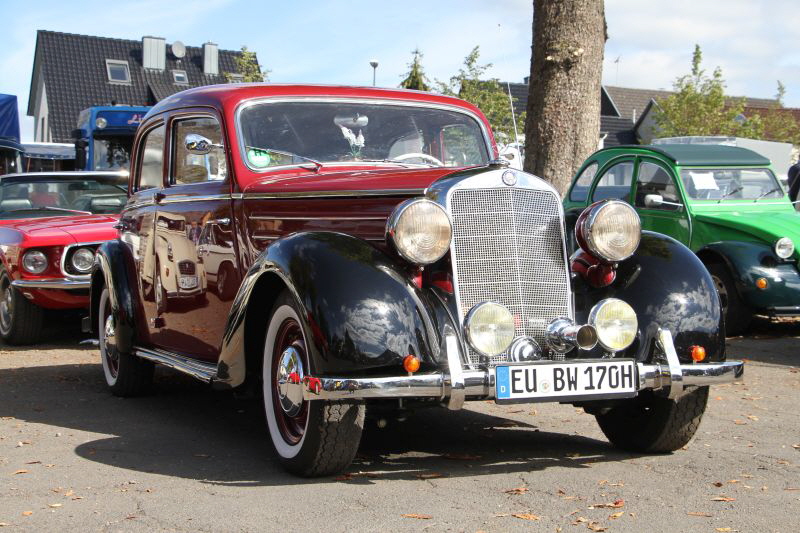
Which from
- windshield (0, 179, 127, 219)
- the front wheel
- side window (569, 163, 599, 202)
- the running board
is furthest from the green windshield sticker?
side window (569, 163, 599, 202)

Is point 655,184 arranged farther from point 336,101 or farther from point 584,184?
point 336,101

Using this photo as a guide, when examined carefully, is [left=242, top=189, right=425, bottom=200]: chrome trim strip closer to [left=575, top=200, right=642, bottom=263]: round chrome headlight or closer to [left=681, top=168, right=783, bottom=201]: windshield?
[left=575, top=200, right=642, bottom=263]: round chrome headlight

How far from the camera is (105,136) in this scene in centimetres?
1823

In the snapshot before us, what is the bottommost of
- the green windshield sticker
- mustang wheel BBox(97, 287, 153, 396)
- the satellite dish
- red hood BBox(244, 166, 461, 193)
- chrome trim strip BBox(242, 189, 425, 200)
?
mustang wheel BBox(97, 287, 153, 396)

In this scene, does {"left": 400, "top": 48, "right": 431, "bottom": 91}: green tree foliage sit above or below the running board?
above

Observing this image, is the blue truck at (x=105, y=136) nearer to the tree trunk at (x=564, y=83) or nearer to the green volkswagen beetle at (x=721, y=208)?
the tree trunk at (x=564, y=83)

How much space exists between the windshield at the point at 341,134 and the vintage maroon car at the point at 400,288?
0.01 metres

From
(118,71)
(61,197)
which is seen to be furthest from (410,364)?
(118,71)

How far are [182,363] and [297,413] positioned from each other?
1465 millimetres

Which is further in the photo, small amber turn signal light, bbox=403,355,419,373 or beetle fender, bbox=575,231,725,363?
beetle fender, bbox=575,231,725,363

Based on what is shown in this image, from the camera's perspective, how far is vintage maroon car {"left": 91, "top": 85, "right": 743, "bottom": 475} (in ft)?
13.7

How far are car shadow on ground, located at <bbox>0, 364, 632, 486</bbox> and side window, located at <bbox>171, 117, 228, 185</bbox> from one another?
1.42 m

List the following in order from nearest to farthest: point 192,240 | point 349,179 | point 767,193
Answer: point 349,179 → point 192,240 → point 767,193

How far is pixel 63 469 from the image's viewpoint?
15.4ft
